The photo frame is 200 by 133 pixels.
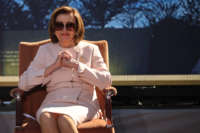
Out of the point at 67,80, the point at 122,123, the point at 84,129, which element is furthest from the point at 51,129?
the point at 122,123

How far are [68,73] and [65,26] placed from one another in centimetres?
42

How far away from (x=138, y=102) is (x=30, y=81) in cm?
162

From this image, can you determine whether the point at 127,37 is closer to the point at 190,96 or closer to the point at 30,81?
the point at 190,96

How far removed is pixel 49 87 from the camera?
2.47 m

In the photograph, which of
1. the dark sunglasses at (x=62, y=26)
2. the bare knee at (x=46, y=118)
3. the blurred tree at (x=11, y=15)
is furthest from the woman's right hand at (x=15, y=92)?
the blurred tree at (x=11, y=15)

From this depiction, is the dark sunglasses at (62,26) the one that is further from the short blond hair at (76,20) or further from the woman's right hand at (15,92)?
the woman's right hand at (15,92)

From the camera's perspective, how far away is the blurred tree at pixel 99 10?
11.1 feet

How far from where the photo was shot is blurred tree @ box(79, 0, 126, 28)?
11.1 ft

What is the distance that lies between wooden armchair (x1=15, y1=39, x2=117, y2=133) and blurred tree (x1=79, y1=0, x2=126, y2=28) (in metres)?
0.65

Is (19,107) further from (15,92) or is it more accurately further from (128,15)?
(128,15)

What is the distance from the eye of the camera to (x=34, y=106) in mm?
2660

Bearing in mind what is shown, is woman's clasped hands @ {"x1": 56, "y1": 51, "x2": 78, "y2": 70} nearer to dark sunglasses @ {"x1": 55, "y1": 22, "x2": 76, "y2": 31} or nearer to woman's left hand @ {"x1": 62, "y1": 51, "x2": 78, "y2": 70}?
woman's left hand @ {"x1": 62, "y1": 51, "x2": 78, "y2": 70}

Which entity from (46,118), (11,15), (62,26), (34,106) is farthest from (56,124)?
(11,15)

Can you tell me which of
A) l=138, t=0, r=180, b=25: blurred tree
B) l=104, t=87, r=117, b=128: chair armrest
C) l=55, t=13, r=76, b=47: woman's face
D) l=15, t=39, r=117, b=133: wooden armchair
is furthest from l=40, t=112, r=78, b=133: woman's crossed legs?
l=138, t=0, r=180, b=25: blurred tree
